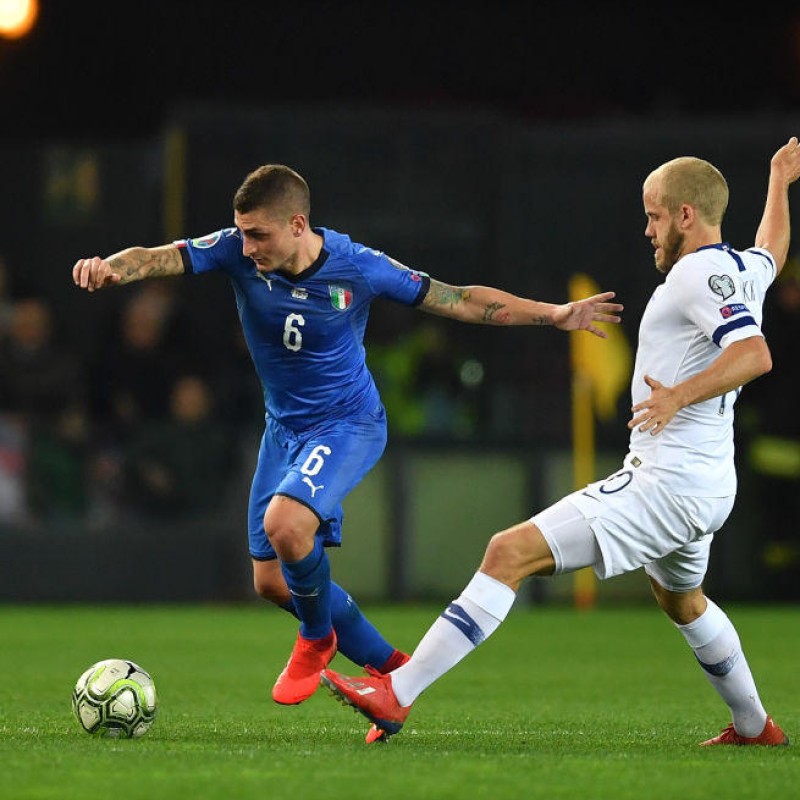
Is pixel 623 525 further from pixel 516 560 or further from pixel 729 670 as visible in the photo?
pixel 729 670

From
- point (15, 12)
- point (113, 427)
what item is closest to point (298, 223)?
point (113, 427)

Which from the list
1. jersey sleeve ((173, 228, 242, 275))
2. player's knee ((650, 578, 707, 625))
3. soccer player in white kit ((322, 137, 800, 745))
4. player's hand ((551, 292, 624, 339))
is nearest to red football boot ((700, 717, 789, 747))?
player's knee ((650, 578, 707, 625))

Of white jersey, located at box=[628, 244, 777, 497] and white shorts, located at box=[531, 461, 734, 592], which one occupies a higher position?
white jersey, located at box=[628, 244, 777, 497]

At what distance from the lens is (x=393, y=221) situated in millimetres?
17297

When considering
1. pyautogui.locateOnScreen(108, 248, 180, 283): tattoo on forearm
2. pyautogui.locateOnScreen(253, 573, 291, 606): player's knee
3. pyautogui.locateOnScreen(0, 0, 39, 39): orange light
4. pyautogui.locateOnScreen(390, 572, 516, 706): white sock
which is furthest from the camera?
pyautogui.locateOnScreen(0, 0, 39, 39): orange light

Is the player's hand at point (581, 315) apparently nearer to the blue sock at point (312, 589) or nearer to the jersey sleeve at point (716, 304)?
the jersey sleeve at point (716, 304)

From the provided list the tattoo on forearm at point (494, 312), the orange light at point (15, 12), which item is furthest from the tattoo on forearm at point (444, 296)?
the orange light at point (15, 12)

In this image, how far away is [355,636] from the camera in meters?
7.34

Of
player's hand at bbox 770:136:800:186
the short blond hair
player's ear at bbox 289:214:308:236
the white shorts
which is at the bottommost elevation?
the white shorts

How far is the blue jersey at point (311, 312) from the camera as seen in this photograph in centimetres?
720

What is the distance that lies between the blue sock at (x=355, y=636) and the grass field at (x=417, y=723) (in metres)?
0.26

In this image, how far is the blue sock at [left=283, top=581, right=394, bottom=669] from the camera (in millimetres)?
7332

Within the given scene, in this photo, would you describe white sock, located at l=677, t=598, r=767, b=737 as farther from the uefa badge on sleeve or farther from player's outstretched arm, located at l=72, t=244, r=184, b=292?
player's outstretched arm, located at l=72, t=244, r=184, b=292

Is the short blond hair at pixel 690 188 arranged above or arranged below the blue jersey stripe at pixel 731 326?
above
